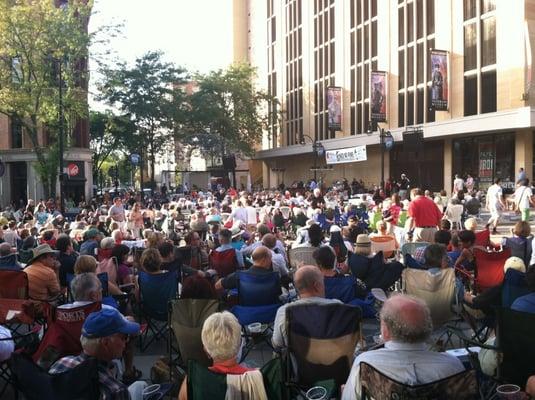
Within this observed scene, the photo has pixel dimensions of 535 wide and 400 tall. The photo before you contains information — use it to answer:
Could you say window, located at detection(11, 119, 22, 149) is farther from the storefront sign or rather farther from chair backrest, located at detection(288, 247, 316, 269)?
chair backrest, located at detection(288, 247, 316, 269)

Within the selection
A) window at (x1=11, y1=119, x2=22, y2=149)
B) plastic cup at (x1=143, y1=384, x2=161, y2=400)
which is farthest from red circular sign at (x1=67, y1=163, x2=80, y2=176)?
plastic cup at (x1=143, y1=384, x2=161, y2=400)

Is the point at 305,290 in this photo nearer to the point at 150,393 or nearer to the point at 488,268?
the point at 150,393

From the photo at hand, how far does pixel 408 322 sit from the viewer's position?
2934 mm

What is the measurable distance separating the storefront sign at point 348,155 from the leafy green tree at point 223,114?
25.1 meters

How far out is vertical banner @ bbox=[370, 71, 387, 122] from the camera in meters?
36.9

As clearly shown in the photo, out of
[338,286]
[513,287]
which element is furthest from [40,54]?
[513,287]

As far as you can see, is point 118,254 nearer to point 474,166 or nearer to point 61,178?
point 61,178

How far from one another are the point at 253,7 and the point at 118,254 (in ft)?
220

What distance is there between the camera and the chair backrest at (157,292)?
661cm

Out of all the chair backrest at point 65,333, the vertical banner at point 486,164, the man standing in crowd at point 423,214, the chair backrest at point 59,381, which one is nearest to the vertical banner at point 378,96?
the vertical banner at point 486,164

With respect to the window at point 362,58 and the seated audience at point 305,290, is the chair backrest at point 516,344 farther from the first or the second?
the window at point 362,58

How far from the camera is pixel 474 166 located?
1268 inches

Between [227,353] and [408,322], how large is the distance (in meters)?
1.07

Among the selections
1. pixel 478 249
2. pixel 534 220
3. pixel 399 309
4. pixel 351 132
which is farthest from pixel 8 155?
pixel 399 309
